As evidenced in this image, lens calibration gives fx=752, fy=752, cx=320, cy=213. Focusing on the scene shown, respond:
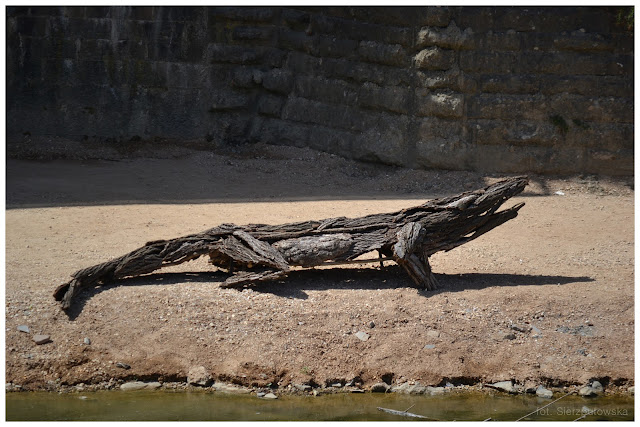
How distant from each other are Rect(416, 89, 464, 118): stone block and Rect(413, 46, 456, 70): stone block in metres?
0.34

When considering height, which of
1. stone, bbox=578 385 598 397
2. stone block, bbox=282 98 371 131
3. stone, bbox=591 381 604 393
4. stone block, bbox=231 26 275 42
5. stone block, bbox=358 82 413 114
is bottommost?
stone, bbox=578 385 598 397

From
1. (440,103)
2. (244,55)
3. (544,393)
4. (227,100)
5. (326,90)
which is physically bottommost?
(544,393)

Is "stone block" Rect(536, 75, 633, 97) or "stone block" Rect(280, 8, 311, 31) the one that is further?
"stone block" Rect(280, 8, 311, 31)

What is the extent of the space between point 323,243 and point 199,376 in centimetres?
142

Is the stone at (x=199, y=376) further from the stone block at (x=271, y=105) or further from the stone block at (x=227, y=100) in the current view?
the stone block at (x=227, y=100)

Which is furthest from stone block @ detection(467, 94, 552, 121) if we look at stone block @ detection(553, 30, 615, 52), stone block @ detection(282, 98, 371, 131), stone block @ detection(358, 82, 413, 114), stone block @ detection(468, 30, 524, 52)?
stone block @ detection(282, 98, 371, 131)

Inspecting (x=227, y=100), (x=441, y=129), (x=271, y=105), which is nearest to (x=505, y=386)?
(x=441, y=129)

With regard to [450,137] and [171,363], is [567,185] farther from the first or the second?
[171,363]

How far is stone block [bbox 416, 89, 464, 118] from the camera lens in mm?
10086

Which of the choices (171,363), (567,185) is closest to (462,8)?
(567,185)

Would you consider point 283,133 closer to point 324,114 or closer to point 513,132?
point 324,114

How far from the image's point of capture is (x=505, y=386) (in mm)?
4934

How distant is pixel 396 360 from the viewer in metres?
5.07

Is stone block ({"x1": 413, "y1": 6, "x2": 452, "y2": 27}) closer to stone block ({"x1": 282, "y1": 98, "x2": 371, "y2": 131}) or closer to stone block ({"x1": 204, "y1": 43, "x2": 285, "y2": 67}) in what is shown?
stone block ({"x1": 282, "y1": 98, "x2": 371, "y2": 131})
